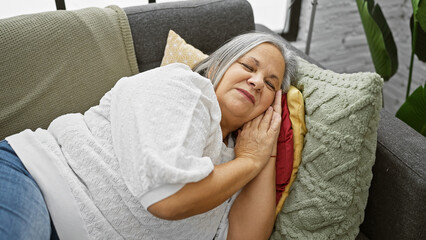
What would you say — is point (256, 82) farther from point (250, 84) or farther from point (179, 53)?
point (179, 53)

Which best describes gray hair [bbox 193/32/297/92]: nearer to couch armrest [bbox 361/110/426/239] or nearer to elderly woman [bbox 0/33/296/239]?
elderly woman [bbox 0/33/296/239]

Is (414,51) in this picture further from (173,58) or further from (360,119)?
(173,58)

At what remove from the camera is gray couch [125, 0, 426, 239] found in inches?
43.3

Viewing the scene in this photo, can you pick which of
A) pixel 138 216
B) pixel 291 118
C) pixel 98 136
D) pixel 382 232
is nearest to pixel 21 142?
pixel 98 136

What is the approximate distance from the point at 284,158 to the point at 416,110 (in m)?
0.75

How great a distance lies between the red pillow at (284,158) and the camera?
1190 millimetres

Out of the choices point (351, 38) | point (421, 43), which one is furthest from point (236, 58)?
point (351, 38)

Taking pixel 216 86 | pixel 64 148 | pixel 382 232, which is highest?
pixel 216 86

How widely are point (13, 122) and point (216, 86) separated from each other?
0.71 m

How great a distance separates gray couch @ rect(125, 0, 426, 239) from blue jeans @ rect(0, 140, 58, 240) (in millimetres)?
766

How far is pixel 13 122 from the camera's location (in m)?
1.26

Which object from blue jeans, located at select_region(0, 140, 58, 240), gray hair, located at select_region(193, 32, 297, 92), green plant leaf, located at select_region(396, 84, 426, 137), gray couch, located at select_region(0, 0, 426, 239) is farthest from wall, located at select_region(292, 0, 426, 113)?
blue jeans, located at select_region(0, 140, 58, 240)

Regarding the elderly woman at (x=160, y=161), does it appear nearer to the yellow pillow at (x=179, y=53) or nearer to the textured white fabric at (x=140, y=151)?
the textured white fabric at (x=140, y=151)

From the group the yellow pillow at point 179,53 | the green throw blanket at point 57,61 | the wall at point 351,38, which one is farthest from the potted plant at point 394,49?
the green throw blanket at point 57,61
